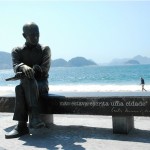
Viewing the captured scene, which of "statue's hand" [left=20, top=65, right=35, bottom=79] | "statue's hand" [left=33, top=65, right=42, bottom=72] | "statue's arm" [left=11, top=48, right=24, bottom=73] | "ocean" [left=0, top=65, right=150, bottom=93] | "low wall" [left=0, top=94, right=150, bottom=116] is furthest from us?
"ocean" [left=0, top=65, right=150, bottom=93]

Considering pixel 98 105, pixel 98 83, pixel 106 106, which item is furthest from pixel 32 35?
pixel 98 83

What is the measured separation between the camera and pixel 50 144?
5.90m

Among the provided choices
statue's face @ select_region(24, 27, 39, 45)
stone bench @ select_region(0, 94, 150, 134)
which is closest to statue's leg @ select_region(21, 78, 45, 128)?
stone bench @ select_region(0, 94, 150, 134)

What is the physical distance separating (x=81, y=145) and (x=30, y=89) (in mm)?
1508

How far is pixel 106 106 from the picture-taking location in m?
6.50

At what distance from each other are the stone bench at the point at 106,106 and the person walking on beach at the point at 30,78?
37 centimetres

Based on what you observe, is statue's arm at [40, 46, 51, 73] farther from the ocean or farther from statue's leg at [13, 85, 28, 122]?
the ocean

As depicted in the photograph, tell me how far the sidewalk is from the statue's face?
1839 mm

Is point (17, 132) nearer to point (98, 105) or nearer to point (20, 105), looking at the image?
point (20, 105)

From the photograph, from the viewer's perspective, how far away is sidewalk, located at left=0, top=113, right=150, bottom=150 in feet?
18.6

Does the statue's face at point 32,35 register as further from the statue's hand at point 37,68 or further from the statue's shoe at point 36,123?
the statue's shoe at point 36,123

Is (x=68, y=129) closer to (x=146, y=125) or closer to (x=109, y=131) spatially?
(x=109, y=131)

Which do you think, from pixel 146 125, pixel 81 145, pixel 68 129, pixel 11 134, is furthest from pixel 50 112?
pixel 146 125

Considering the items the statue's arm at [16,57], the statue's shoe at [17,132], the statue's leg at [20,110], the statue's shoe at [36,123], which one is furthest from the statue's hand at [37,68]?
the statue's shoe at [17,132]
